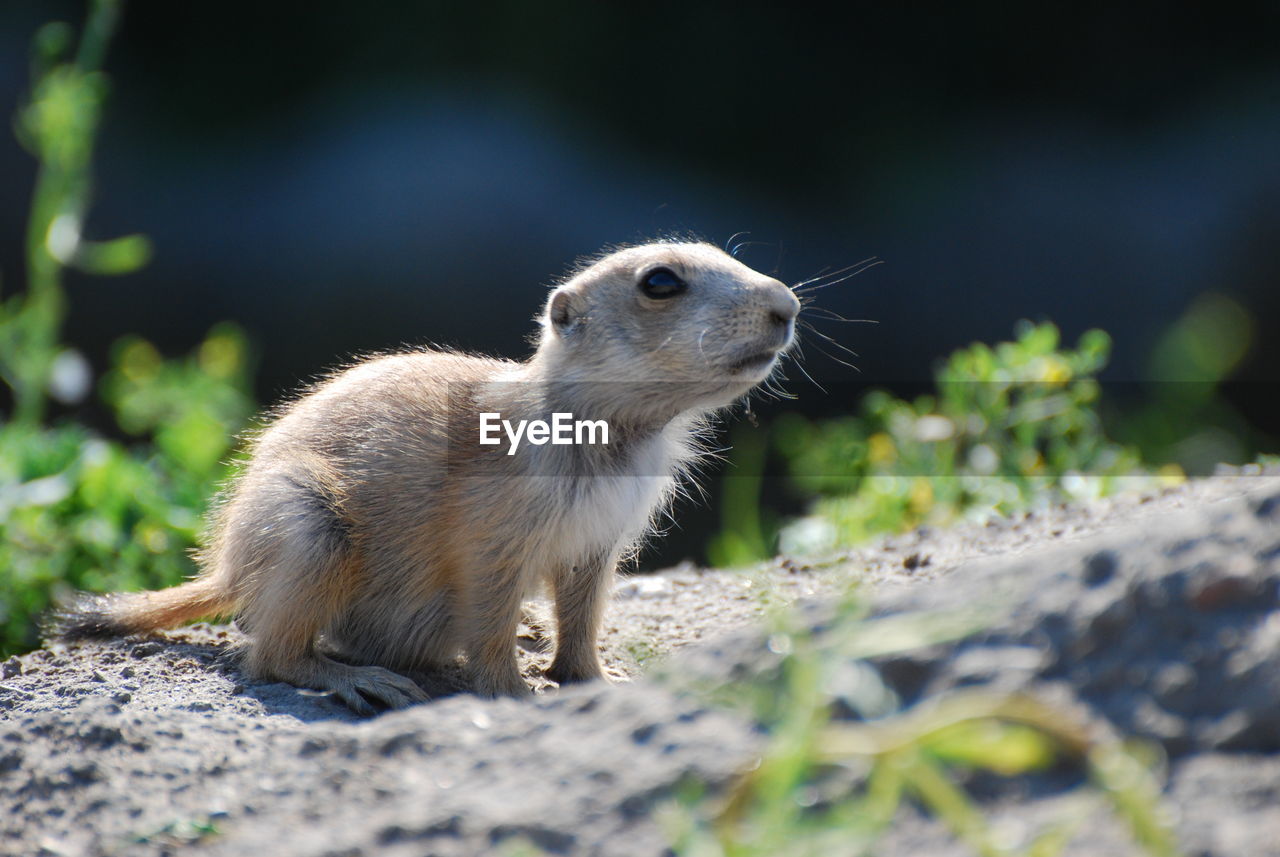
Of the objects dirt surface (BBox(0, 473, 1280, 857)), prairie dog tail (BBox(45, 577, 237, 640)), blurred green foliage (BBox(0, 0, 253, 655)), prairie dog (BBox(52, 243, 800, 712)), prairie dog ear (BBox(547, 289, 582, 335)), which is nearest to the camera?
dirt surface (BBox(0, 473, 1280, 857))

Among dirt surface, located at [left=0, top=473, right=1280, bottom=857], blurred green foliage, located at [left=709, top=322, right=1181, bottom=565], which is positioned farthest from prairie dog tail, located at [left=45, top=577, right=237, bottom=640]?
blurred green foliage, located at [left=709, top=322, right=1181, bottom=565]

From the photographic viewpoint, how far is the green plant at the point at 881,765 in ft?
5.33

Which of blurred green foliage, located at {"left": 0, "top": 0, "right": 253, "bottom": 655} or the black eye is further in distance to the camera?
blurred green foliage, located at {"left": 0, "top": 0, "right": 253, "bottom": 655}

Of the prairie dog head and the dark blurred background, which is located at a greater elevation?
the dark blurred background

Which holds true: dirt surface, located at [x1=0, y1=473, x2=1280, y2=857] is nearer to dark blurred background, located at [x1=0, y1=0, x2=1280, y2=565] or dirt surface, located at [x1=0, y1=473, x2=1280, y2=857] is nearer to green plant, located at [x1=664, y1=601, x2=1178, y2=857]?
green plant, located at [x1=664, y1=601, x2=1178, y2=857]

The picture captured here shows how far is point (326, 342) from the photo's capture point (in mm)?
9914

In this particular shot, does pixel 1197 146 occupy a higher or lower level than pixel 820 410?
higher

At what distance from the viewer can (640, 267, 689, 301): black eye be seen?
4.17 m

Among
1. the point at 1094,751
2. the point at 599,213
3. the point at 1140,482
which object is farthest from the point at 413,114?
the point at 1094,751

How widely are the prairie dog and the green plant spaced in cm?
198

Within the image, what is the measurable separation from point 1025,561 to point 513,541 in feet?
6.25

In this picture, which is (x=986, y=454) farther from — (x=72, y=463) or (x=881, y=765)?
(x=881, y=765)

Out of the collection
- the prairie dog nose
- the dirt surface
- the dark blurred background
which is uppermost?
the dark blurred background

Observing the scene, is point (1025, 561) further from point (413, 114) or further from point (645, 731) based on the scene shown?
point (413, 114)
